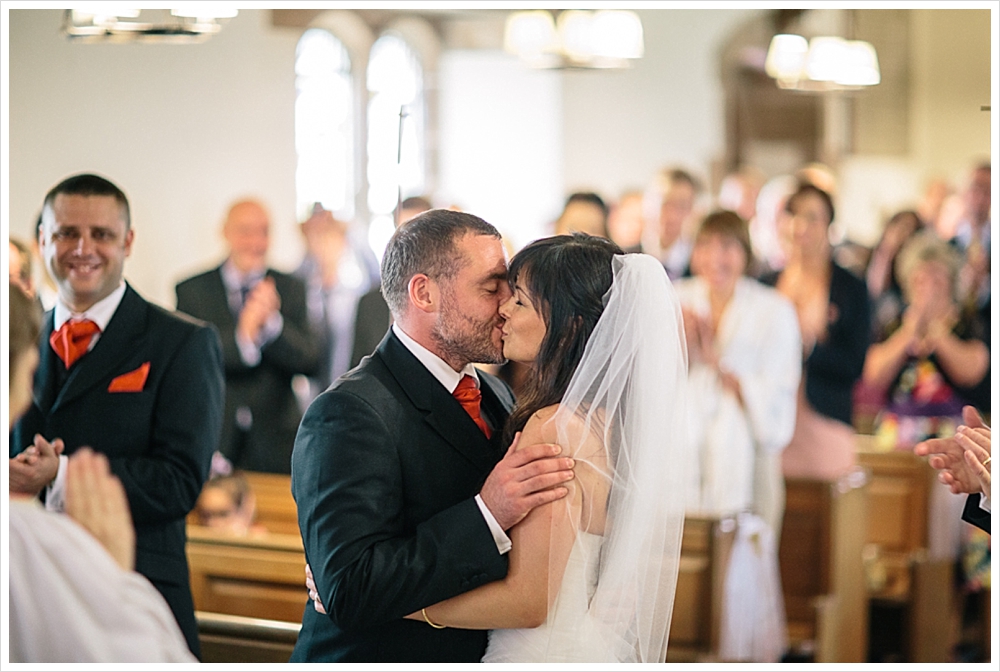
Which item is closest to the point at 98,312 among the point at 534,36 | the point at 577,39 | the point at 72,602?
the point at 72,602

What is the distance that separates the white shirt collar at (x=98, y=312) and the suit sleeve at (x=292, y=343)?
305 centimetres

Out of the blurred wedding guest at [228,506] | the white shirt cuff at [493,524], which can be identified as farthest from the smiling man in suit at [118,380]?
the blurred wedding guest at [228,506]

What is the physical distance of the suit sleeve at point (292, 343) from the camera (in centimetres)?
650

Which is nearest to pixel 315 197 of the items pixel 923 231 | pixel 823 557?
pixel 923 231

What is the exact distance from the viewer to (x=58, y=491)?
3109mm

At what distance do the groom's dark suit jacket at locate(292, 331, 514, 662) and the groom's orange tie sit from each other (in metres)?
0.05

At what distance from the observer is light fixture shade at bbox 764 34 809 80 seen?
980cm

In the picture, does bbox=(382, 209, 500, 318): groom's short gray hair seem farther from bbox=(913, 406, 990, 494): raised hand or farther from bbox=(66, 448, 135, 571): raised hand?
bbox=(913, 406, 990, 494): raised hand

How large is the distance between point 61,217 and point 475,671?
1.72 metres

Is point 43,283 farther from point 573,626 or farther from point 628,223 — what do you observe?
point 628,223

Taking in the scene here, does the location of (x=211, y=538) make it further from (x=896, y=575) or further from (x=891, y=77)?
(x=891, y=77)

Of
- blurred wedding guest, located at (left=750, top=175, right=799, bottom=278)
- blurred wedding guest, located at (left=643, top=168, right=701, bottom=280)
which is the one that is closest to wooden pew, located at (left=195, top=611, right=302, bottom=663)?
blurred wedding guest, located at (left=643, top=168, right=701, bottom=280)

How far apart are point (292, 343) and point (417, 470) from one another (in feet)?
12.8

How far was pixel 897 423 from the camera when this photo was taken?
22.0 ft
